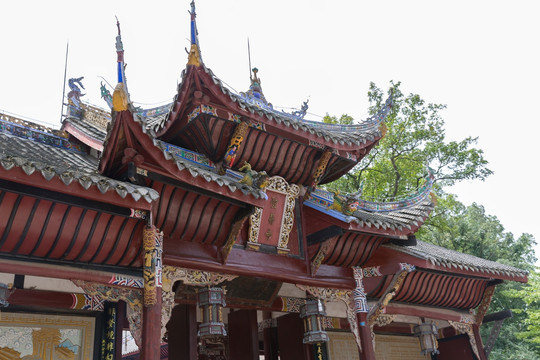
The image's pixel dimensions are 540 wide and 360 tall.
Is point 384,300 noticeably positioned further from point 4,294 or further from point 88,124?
point 4,294

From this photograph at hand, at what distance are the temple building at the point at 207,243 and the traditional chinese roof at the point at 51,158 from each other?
26mm

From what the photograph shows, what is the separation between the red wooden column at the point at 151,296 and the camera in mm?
5781

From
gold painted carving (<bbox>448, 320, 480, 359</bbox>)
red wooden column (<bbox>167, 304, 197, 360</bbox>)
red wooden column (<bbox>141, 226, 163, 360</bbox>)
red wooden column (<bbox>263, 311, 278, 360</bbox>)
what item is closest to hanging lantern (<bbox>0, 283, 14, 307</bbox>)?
red wooden column (<bbox>141, 226, 163, 360</bbox>)

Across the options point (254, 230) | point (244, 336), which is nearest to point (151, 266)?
point (254, 230)

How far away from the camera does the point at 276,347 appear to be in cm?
988

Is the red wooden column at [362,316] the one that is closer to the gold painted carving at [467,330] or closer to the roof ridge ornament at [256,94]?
the gold painted carving at [467,330]

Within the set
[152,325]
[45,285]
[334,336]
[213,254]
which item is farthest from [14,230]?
[334,336]

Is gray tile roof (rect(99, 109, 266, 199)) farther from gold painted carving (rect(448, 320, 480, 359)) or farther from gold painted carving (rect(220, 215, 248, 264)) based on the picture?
gold painted carving (rect(448, 320, 480, 359))

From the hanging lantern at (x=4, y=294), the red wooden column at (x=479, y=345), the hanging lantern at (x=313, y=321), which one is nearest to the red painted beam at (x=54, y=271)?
the hanging lantern at (x=4, y=294)

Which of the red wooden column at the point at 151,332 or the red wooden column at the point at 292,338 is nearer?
the red wooden column at the point at 151,332

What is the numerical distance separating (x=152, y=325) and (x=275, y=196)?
10.5 ft

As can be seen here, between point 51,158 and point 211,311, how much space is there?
120 inches

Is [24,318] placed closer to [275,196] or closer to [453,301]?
[275,196]

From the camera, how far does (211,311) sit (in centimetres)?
699
